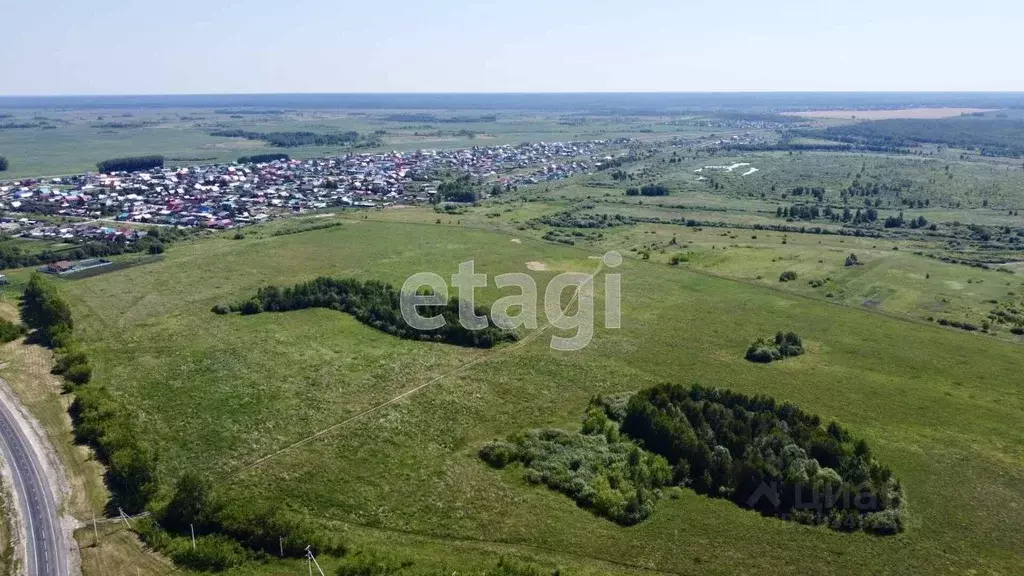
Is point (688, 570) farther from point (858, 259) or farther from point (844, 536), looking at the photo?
point (858, 259)

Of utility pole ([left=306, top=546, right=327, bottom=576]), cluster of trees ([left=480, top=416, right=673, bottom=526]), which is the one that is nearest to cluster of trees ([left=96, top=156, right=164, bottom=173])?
cluster of trees ([left=480, top=416, right=673, bottom=526])

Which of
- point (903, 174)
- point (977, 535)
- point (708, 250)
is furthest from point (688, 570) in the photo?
point (903, 174)

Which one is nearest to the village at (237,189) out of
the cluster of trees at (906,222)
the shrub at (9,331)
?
the shrub at (9,331)

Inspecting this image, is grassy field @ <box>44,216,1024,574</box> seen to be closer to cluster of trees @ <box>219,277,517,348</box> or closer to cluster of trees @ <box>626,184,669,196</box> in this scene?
cluster of trees @ <box>219,277,517,348</box>

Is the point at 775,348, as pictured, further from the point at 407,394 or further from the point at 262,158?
the point at 262,158

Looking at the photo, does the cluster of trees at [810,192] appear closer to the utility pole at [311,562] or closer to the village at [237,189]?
the village at [237,189]

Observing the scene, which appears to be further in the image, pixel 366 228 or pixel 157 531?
pixel 366 228

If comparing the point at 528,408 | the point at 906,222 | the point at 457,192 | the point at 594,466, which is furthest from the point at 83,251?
the point at 906,222
